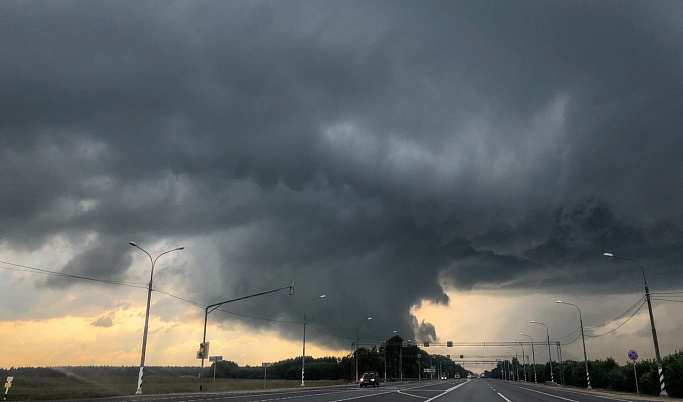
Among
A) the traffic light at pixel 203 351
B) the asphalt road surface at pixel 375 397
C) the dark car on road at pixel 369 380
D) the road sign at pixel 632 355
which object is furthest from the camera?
the dark car on road at pixel 369 380

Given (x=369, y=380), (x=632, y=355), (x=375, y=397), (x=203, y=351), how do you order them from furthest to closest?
(x=369, y=380)
(x=203, y=351)
(x=632, y=355)
(x=375, y=397)

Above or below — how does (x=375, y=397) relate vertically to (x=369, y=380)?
above

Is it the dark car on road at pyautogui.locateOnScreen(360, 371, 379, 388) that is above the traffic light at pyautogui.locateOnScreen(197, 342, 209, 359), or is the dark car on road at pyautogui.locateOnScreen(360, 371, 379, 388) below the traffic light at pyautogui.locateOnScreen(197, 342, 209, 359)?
below

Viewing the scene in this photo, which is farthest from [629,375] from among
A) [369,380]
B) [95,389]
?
[95,389]

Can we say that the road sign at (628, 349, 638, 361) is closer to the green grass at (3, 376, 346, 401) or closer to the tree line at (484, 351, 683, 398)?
the tree line at (484, 351, 683, 398)

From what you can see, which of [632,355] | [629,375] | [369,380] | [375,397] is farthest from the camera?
[369,380]

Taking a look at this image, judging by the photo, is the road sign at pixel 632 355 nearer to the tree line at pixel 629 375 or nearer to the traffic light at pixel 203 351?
the tree line at pixel 629 375

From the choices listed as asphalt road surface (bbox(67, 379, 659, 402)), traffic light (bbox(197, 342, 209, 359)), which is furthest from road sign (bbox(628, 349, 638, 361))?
traffic light (bbox(197, 342, 209, 359))

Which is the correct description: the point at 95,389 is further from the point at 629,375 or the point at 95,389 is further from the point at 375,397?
the point at 629,375

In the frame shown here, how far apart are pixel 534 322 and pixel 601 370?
2099 cm

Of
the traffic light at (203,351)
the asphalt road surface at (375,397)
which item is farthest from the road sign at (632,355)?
the traffic light at (203,351)

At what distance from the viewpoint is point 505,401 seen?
38.0 metres

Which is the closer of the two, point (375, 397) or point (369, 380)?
point (375, 397)

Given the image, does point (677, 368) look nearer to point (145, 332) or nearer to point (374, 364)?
point (145, 332)
